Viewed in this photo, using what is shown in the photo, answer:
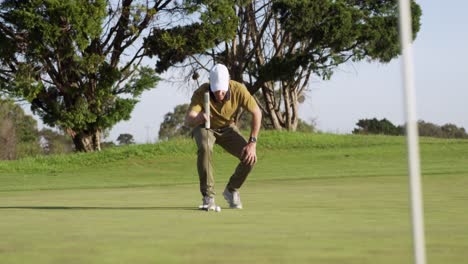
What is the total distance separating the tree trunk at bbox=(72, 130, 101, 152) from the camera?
37.9m

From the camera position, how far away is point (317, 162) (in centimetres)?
2875

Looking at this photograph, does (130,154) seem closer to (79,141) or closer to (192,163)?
(192,163)

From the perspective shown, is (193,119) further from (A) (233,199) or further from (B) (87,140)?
(B) (87,140)

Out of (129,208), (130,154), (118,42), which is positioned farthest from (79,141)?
(129,208)

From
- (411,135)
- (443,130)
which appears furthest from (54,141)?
(411,135)

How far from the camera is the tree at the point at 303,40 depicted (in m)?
41.5

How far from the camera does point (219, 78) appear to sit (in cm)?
983

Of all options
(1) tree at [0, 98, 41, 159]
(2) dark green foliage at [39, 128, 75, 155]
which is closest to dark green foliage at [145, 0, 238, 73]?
(1) tree at [0, 98, 41, 159]

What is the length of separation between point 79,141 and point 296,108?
582 inches

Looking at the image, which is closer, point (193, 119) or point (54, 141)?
point (193, 119)

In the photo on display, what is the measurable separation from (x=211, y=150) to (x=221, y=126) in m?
0.35

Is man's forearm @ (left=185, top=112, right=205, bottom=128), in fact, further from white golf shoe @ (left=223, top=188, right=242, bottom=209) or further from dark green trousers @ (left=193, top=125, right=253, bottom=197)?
white golf shoe @ (left=223, top=188, right=242, bottom=209)

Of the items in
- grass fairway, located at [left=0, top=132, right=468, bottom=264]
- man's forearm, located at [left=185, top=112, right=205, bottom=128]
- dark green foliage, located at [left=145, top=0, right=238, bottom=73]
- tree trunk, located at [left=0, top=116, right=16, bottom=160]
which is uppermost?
dark green foliage, located at [left=145, top=0, right=238, bottom=73]

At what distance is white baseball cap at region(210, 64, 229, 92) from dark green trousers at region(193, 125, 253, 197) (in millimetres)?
579
